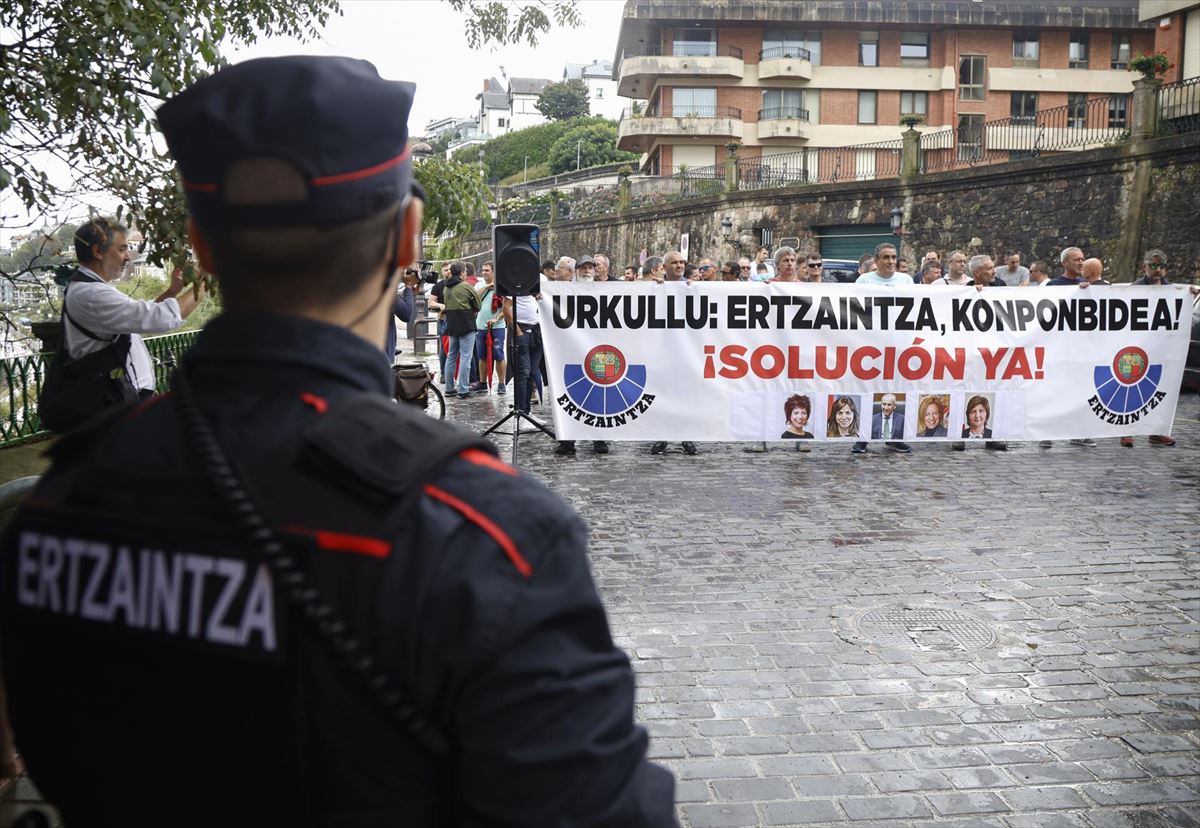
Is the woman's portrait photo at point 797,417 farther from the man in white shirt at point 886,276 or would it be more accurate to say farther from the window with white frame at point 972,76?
the window with white frame at point 972,76

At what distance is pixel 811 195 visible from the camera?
Result: 39.1 meters

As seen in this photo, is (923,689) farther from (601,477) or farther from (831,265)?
(831,265)

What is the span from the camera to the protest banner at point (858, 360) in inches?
443

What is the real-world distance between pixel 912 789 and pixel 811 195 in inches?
1441

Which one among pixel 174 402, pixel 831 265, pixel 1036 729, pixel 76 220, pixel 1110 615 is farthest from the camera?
pixel 831 265

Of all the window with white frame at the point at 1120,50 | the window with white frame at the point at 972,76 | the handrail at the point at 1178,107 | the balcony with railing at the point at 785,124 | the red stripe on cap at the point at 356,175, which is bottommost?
the red stripe on cap at the point at 356,175

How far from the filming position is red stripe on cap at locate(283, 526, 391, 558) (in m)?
1.21

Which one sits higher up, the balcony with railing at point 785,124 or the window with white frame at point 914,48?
the window with white frame at point 914,48

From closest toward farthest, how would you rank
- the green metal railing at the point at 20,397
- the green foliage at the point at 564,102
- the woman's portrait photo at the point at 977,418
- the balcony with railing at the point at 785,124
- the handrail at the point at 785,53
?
the green metal railing at the point at 20,397 < the woman's portrait photo at the point at 977,418 < the handrail at the point at 785,53 < the balcony with railing at the point at 785,124 < the green foliage at the point at 564,102

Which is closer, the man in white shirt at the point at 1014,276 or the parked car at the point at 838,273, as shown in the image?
the man in white shirt at the point at 1014,276

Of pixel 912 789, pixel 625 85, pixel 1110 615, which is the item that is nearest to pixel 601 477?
pixel 1110 615

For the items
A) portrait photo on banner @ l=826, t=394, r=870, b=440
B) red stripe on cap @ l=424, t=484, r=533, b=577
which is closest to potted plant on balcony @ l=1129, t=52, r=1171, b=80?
portrait photo on banner @ l=826, t=394, r=870, b=440

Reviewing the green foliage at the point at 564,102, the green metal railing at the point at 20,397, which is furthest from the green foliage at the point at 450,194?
the green foliage at the point at 564,102

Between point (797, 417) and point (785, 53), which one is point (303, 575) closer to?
point (797, 417)
